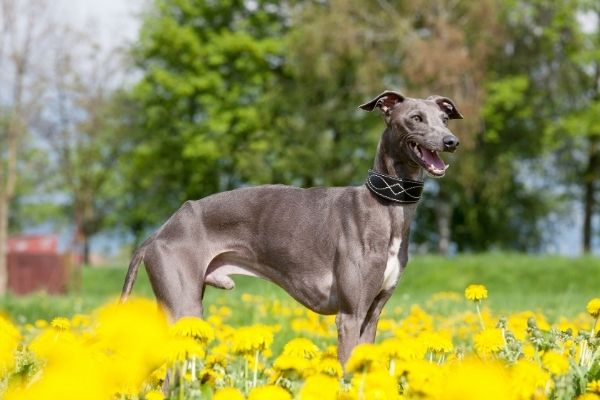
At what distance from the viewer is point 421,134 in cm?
411

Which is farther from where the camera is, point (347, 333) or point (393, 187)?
point (393, 187)

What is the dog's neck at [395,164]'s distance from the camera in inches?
167

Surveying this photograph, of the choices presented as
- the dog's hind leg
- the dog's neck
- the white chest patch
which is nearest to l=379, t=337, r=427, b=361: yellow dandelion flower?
the white chest patch

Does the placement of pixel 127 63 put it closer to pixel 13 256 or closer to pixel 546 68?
pixel 13 256

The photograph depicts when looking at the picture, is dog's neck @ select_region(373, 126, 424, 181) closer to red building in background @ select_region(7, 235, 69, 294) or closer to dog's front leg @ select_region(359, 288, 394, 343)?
dog's front leg @ select_region(359, 288, 394, 343)

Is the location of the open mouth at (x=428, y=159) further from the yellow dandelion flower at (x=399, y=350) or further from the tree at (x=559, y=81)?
the tree at (x=559, y=81)

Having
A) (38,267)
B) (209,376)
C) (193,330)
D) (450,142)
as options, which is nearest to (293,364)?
(193,330)

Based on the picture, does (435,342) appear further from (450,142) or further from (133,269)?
(133,269)

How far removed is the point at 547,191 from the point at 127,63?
18431 mm

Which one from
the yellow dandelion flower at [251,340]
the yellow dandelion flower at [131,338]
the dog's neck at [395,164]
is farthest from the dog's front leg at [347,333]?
the yellow dandelion flower at [131,338]

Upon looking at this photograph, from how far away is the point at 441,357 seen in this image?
355 cm

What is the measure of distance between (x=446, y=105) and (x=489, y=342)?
195cm

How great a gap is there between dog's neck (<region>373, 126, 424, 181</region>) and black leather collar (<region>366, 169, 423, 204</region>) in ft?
0.18

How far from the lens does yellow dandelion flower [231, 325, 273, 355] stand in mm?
2850
